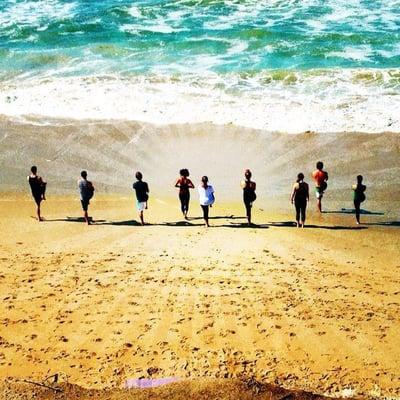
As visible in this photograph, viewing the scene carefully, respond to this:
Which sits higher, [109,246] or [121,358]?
[109,246]

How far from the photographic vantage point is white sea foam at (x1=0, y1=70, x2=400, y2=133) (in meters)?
19.5

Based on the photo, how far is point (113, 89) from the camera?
2320 centimetres

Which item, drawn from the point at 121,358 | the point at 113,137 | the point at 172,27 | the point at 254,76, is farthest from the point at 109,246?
the point at 172,27

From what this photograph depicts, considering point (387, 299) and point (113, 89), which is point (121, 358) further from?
point (113, 89)

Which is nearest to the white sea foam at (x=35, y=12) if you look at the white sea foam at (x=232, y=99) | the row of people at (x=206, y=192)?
the white sea foam at (x=232, y=99)

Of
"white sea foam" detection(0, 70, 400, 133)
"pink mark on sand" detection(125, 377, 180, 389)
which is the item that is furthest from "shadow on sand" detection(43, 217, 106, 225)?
"pink mark on sand" detection(125, 377, 180, 389)

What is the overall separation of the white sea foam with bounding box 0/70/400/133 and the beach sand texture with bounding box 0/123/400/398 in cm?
243

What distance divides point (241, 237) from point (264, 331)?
502 centimetres

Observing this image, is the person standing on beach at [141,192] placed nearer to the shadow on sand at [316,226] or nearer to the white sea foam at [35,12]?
the shadow on sand at [316,226]

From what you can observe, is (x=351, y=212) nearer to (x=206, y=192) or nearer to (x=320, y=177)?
(x=320, y=177)

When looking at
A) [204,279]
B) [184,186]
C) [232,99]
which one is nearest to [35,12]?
[232,99]

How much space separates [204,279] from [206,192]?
420cm

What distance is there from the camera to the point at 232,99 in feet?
71.2

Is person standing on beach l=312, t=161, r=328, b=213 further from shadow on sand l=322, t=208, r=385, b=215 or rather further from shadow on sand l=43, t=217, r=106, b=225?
shadow on sand l=43, t=217, r=106, b=225
